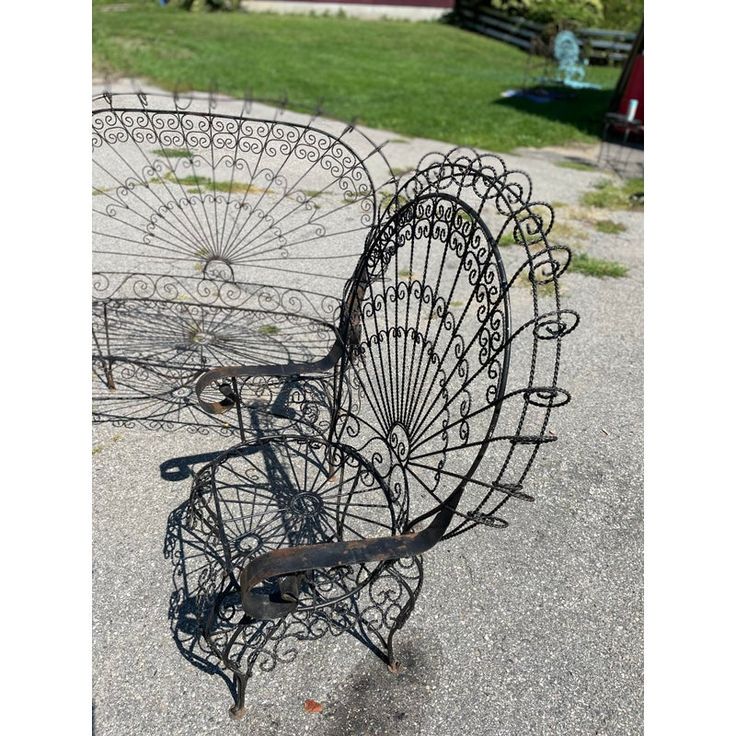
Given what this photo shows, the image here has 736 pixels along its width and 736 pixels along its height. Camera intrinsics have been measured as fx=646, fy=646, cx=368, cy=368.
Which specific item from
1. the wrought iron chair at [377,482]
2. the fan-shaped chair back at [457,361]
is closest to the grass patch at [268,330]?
the fan-shaped chair back at [457,361]

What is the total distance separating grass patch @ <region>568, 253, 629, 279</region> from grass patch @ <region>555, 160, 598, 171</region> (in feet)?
10.5

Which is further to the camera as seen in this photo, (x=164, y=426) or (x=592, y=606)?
(x=164, y=426)

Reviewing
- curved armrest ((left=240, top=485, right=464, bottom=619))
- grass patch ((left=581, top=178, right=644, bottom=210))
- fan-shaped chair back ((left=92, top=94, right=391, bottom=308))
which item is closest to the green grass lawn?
grass patch ((left=581, top=178, right=644, bottom=210))

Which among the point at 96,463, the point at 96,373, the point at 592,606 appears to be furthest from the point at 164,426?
the point at 592,606

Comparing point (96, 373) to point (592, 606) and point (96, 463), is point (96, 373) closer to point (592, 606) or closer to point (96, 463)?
point (96, 463)

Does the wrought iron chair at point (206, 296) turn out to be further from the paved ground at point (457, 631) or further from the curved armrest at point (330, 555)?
the curved armrest at point (330, 555)

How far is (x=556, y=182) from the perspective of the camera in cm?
810

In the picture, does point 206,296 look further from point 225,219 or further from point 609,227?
point 609,227

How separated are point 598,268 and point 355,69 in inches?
354

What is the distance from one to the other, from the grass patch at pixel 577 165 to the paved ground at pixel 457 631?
6140 millimetres

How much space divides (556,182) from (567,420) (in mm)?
5150

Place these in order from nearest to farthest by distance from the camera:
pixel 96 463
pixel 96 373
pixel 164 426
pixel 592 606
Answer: pixel 592 606 < pixel 96 463 < pixel 164 426 < pixel 96 373

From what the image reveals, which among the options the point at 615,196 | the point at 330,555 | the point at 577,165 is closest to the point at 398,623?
the point at 330,555

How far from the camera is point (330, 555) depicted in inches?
76.0
